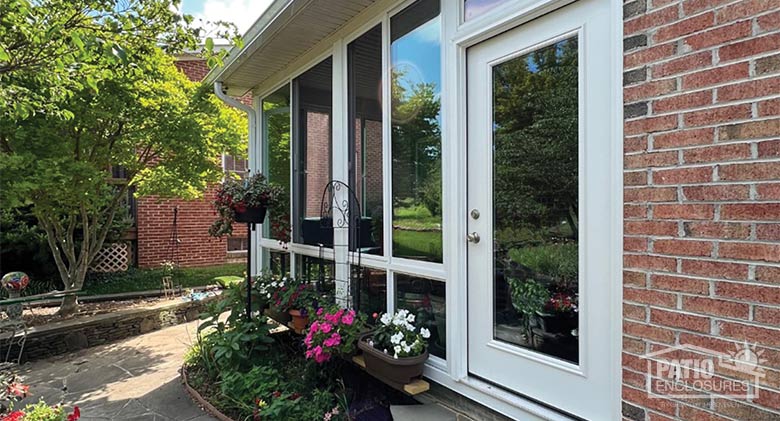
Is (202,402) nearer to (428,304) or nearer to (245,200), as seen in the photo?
(245,200)

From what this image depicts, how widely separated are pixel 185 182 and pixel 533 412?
5519 mm

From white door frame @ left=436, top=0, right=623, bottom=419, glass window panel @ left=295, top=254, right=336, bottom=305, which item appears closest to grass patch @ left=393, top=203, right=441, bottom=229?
white door frame @ left=436, top=0, right=623, bottom=419

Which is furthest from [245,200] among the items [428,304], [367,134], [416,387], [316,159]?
[416,387]

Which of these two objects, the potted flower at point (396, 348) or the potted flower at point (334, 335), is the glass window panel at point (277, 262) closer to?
the potted flower at point (334, 335)

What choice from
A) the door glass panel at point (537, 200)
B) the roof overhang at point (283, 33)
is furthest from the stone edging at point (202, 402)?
the roof overhang at point (283, 33)

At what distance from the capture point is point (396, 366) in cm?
226

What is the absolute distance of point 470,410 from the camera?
2.24 m

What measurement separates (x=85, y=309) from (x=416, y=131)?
5.73m

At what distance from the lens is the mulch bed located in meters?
5.26

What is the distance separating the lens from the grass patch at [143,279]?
6.81 metres

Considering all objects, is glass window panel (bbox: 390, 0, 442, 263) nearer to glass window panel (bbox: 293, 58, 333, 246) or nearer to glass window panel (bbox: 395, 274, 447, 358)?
glass window panel (bbox: 395, 274, 447, 358)

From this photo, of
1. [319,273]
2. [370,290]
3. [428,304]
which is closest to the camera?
[428,304]

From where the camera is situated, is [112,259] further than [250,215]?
Yes

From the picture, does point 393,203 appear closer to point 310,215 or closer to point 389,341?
point 389,341
